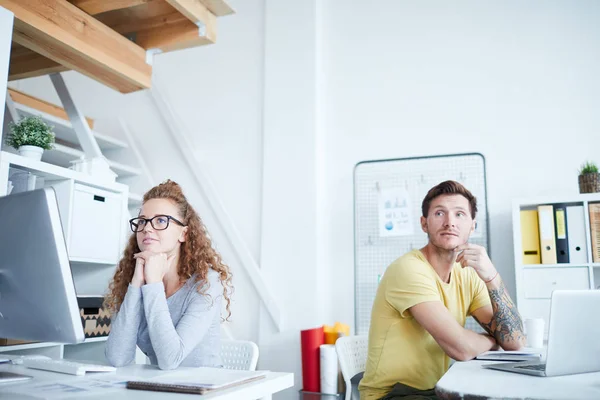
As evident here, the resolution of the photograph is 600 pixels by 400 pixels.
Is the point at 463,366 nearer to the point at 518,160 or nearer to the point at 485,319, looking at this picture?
the point at 485,319

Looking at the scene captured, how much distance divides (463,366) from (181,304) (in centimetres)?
90

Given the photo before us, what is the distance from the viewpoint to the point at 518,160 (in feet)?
10.5

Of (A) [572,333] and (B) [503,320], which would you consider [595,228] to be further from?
(A) [572,333]

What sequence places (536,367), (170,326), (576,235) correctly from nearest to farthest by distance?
1. (536,367)
2. (170,326)
3. (576,235)

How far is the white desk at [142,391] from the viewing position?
1024 mm

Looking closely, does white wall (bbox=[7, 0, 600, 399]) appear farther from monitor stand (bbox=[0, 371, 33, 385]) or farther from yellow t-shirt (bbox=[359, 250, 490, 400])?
monitor stand (bbox=[0, 371, 33, 385])

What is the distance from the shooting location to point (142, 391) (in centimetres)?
108

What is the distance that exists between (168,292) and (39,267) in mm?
806

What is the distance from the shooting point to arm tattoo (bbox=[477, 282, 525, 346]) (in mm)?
1870

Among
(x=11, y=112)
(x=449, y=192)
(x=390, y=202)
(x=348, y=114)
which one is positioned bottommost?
(x=449, y=192)

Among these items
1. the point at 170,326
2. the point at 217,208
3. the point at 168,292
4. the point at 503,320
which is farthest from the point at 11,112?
the point at 503,320

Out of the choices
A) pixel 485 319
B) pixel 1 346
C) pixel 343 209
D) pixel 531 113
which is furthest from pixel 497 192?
pixel 1 346

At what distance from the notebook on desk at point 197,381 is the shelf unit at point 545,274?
1966mm

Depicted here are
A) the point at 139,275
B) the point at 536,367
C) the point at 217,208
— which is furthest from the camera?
the point at 217,208
